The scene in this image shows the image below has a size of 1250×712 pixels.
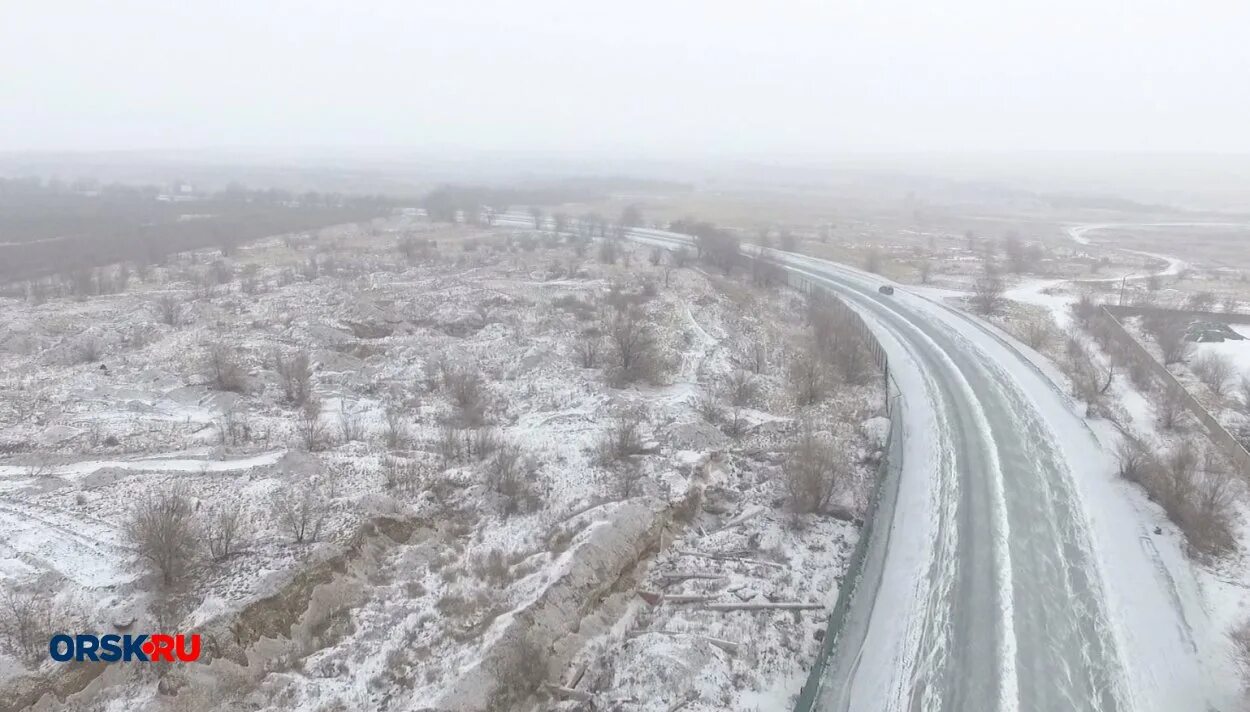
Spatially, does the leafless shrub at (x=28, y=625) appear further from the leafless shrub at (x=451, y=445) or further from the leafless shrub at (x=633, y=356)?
the leafless shrub at (x=633, y=356)

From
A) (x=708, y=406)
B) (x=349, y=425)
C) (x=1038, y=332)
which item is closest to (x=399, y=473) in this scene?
(x=349, y=425)

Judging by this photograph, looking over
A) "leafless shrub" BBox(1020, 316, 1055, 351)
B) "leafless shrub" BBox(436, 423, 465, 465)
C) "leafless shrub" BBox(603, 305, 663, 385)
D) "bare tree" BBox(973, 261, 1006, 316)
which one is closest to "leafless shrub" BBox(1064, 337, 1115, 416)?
"leafless shrub" BBox(1020, 316, 1055, 351)

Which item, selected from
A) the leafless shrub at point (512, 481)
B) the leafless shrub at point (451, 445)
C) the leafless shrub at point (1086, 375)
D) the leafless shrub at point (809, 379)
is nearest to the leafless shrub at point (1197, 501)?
the leafless shrub at point (1086, 375)

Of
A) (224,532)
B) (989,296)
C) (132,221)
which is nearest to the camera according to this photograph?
(224,532)

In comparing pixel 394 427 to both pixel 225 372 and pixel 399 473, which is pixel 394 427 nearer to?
pixel 399 473

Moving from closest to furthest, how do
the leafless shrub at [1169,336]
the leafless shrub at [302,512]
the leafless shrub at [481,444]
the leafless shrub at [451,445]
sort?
the leafless shrub at [302,512], the leafless shrub at [451,445], the leafless shrub at [481,444], the leafless shrub at [1169,336]

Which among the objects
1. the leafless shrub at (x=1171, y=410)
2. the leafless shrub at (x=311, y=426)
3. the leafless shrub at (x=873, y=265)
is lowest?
the leafless shrub at (x=311, y=426)

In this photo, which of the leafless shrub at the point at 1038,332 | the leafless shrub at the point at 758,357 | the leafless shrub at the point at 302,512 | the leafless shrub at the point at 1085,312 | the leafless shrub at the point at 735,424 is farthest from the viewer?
the leafless shrub at the point at 1085,312

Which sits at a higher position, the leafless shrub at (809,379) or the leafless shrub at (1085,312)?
the leafless shrub at (1085,312)
